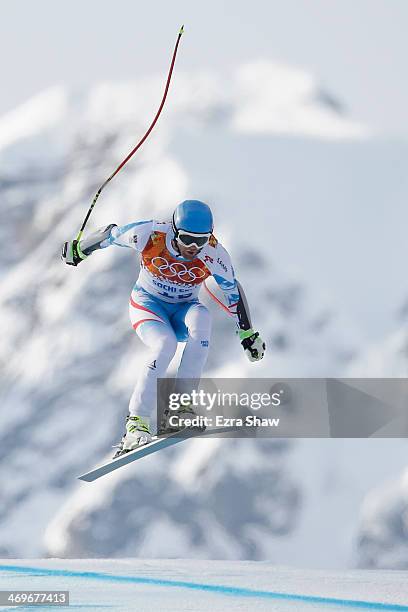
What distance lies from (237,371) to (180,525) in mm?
7684

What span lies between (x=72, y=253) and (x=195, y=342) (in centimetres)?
171

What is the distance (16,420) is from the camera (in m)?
43.5

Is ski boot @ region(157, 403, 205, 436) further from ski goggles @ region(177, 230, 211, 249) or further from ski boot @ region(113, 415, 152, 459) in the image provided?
ski goggles @ region(177, 230, 211, 249)

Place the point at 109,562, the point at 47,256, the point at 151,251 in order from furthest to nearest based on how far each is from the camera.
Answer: the point at 47,256
the point at 109,562
the point at 151,251

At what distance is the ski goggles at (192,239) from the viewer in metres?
9.80

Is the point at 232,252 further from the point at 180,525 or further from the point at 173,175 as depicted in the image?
the point at 180,525

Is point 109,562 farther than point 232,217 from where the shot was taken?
No

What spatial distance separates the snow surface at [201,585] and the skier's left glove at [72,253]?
4.22 meters

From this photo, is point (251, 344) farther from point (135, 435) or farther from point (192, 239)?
point (135, 435)

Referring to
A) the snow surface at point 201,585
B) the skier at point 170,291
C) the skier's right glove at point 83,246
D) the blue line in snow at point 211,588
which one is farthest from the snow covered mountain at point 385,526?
the skier's right glove at point 83,246

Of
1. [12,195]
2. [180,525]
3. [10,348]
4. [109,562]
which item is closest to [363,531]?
[180,525]

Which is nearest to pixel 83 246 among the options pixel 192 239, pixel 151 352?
pixel 192 239

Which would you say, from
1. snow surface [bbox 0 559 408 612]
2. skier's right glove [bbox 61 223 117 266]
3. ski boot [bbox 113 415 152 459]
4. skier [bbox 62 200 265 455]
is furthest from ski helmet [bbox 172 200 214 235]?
snow surface [bbox 0 559 408 612]

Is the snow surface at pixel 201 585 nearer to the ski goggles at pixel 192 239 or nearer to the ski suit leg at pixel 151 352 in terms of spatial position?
the ski suit leg at pixel 151 352
